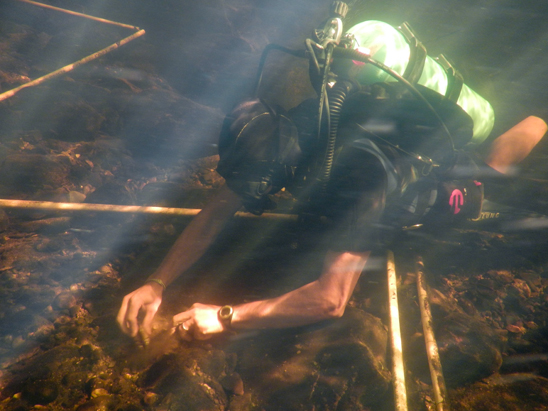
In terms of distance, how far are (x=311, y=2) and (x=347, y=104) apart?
269 cm

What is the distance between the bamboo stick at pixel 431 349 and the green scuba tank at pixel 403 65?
131 cm

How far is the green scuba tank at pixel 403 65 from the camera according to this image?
168cm

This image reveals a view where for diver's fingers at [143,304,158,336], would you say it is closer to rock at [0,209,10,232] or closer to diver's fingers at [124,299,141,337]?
diver's fingers at [124,299,141,337]

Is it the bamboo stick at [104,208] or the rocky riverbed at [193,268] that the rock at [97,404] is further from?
the bamboo stick at [104,208]

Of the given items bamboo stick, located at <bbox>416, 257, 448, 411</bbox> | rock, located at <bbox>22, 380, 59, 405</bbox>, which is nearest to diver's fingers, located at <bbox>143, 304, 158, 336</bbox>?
rock, located at <bbox>22, 380, 59, 405</bbox>

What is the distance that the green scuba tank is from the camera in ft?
5.53

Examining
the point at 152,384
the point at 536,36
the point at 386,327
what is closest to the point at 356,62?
the point at 386,327

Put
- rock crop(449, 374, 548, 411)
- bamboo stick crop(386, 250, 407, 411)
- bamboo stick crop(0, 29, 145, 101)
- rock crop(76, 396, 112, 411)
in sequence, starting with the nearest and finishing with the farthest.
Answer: rock crop(76, 396, 112, 411)
bamboo stick crop(386, 250, 407, 411)
rock crop(449, 374, 548, 411)
bamboo stick crop(0, 29, 145, 101)

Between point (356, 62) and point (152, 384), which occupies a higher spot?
point (356, 62)

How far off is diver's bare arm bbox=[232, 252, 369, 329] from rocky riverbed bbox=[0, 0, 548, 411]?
174 millimetres

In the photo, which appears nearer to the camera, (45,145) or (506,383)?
(506,383)

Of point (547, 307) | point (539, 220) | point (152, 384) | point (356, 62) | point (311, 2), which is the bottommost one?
point (152, 384)

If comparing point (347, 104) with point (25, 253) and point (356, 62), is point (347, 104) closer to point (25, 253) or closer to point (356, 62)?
point (356, 62)

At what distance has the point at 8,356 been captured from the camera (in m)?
1.54
